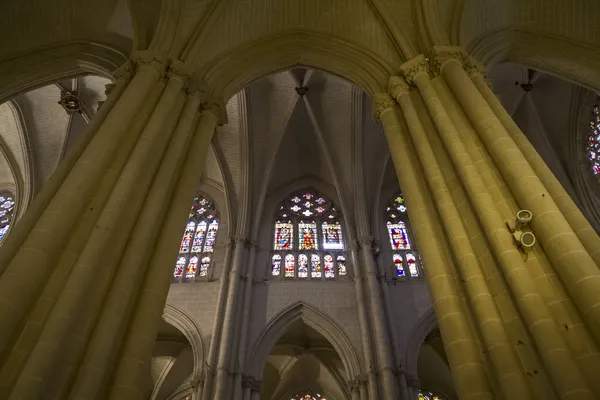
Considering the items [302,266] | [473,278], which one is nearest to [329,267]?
[302,266]

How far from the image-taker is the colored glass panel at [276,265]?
1359 cm

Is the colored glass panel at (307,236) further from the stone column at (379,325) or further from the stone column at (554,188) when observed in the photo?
the stone column at (554,188)

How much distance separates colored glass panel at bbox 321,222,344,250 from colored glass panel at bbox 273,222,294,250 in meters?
1.11

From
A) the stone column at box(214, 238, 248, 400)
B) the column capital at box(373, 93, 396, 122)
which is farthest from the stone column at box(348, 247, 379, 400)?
the column capital at box(373, 93, 396, 122)

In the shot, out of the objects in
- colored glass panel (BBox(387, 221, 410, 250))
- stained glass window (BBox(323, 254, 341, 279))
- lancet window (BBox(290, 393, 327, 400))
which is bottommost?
lancet window (BBox(290, 393, 327, 400))

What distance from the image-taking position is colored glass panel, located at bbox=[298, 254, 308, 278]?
1349 centimetres

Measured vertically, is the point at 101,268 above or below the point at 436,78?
below

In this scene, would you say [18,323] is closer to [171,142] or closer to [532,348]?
[171,142]

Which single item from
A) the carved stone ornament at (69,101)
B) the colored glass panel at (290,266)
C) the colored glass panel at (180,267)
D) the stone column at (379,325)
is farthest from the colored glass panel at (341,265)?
the carved stone ornament at (69,101)

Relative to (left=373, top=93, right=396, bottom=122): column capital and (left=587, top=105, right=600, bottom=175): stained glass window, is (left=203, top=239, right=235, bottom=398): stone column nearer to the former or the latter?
(left=373, top=93, right=396, bottom=122): column capital

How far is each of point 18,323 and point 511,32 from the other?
941cm

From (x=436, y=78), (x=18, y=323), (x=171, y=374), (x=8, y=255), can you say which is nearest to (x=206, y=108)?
(x=436, y=78)

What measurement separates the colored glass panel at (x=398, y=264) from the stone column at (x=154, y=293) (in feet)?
27.3

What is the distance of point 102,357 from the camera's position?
151 inches
